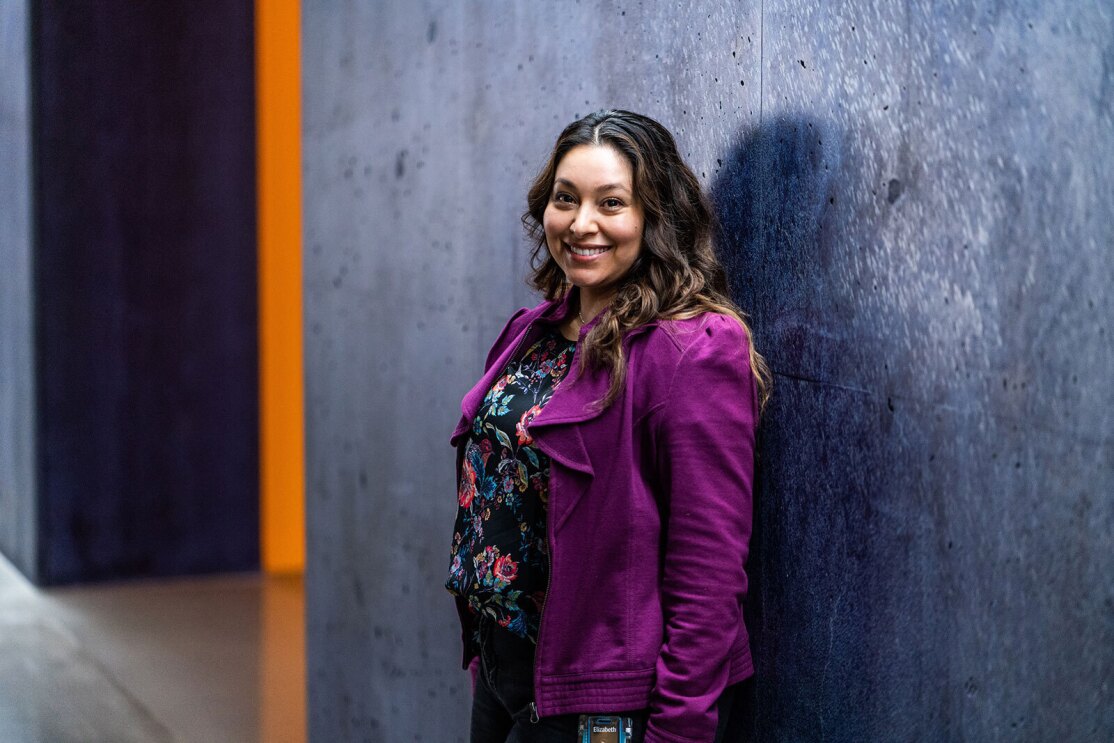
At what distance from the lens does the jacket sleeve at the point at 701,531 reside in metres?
1.66

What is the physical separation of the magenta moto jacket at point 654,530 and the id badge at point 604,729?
22mm

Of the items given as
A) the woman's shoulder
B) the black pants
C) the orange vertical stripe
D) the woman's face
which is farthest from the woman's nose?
the orange vertical stripe

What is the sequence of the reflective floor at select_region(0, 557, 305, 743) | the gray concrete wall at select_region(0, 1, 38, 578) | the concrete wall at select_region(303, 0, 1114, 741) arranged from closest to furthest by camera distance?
the concrete wall at select_region(303, 0, 1114, 741), the reflective floor at select_region(0, 557, 305, 743), the gray concrete wall at select_region(0, 1, 38, 578)

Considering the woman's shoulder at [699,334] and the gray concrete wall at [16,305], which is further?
the gray concrete wall at [16,305]

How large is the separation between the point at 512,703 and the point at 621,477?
46cm

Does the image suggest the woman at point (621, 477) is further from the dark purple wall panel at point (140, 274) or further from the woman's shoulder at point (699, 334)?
the dark purple wall panel at point (140, 274)

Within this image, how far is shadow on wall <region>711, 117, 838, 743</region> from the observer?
1.76 meters

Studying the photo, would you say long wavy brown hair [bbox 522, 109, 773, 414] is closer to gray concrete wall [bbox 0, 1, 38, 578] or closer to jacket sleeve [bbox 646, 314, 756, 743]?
jacket sleeve [bbox 646, 314, 756, 743]

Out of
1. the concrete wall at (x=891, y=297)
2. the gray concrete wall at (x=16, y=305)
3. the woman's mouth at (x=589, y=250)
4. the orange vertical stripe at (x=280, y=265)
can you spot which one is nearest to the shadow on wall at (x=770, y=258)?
the concrete wall at (x=891, y=297)

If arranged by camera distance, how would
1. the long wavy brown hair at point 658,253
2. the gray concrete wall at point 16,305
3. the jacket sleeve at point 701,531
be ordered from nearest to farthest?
the jacket sleeve at point 701,531
the long wavy brown hair at point 658,253
the gray concrete wall at point 16,305

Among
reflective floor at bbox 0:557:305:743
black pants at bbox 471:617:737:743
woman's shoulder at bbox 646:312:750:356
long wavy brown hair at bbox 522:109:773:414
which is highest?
long wavy brown hair at bbox 522:109:773:414

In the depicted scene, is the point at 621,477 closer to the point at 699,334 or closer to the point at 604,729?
the point at 699,334

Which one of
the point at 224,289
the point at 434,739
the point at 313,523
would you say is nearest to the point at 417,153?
the point at 313,523

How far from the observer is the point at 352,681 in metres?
3.44
